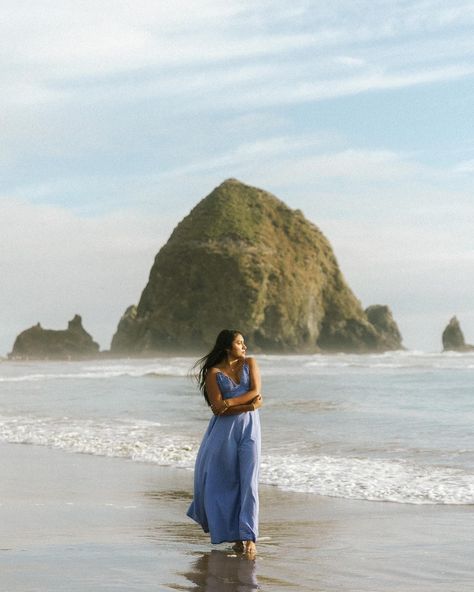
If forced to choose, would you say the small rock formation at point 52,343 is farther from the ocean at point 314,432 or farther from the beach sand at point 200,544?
the beach sand at point 200,544

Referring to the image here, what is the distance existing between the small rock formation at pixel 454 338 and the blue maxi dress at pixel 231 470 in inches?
4521

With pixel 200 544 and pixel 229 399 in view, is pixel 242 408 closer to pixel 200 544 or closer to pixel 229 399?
pixel 229 399

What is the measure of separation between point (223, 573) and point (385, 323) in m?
128

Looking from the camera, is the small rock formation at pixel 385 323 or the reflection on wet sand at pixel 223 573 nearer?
the reflection on wet sand at pixel 223 573

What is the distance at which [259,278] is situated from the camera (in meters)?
117

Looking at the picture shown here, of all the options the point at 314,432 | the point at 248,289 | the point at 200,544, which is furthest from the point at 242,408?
the point at 248,289

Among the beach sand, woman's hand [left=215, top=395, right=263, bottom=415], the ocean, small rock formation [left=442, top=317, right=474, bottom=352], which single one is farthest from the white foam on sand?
small rock formation [left=442, top=317, right=474, bottom=352]

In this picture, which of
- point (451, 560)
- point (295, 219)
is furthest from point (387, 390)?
point (295, 219)

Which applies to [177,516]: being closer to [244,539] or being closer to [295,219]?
[244,539]

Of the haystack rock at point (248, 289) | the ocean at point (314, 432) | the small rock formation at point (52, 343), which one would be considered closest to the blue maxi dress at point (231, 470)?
the ocean at point (314, 432)

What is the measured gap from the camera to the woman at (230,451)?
7.10 m

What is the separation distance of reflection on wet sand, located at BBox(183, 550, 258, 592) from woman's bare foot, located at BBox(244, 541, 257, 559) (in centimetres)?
5

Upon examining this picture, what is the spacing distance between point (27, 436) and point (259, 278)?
10088 centimetres

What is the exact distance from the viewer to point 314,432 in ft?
55.1
